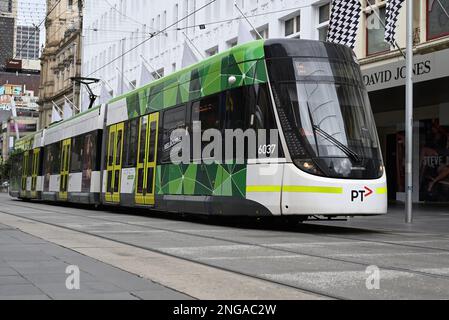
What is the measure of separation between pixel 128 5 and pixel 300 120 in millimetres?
42718

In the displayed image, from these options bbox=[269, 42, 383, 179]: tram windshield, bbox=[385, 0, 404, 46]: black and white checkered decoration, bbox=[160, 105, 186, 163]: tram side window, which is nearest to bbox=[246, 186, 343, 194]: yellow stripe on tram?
bbox=[269, 42, 383, 179]: tram windshield

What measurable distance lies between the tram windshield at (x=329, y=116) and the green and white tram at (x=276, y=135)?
2 centimetres

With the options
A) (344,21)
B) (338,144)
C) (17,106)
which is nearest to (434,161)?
(344,21)

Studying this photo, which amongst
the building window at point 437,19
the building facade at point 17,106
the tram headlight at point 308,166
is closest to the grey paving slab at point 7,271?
the tram headlight at point 308,166

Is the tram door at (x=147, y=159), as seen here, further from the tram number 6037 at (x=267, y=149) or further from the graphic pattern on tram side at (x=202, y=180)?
the tram number 6037 at (x=267, y=149)

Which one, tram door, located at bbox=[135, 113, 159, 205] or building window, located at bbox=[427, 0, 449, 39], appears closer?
tram door, located at bbox=[135, 113, 159, 205]

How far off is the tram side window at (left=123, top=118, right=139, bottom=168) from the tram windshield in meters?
6.95

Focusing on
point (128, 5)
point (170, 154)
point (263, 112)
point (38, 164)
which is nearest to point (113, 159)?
point (170, 154)

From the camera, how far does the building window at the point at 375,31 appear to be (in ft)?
80.7

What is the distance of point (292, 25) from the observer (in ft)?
97.8

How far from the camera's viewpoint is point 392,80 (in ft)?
71.5

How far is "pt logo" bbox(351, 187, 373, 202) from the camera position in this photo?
1160 cm

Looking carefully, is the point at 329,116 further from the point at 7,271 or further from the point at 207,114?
the point at 7,271

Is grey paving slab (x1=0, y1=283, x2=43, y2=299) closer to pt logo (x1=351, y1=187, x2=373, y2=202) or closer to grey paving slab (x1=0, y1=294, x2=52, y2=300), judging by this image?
grey paving slab (x1=0, y1=294, x2=52, y2=300)
